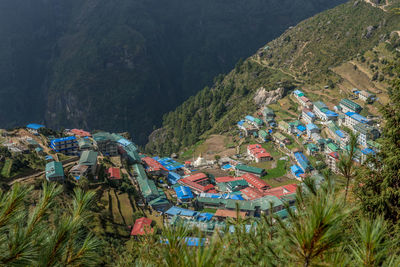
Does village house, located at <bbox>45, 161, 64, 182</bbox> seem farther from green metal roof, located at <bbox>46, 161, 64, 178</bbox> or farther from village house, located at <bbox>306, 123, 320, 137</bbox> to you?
village house, located at <bbox>306, 123, 320, 137</bbox>

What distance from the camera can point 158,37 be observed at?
516ft

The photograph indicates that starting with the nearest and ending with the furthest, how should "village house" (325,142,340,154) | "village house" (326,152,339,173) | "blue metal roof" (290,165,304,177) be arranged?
1. "village house" (326,152,339,173)
2. "blue metal roof" (290,165,304,177)
3. "village house" (325,142,340,154)

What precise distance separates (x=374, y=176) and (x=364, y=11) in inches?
3094

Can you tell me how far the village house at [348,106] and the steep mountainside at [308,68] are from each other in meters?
2.93

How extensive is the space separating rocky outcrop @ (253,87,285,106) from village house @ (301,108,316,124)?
976 cm

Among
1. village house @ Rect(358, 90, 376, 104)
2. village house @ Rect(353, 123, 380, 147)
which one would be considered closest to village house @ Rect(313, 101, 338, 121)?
village house @ Rect(358, 90, 376, 104)

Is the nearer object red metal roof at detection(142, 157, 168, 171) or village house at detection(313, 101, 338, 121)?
red metal roof at detection(142, 157, 168, 171)

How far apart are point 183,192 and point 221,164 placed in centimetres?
1283

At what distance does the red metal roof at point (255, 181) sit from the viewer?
1646 inches

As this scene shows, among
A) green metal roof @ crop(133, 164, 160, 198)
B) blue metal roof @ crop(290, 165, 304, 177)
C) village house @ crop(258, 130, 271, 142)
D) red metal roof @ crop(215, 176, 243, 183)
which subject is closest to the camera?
green metal roof @ crop(133, 164, 160, 198)

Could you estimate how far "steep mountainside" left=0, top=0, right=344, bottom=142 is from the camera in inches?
4833

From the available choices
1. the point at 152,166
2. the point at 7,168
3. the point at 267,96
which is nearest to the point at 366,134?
the point at 267,96

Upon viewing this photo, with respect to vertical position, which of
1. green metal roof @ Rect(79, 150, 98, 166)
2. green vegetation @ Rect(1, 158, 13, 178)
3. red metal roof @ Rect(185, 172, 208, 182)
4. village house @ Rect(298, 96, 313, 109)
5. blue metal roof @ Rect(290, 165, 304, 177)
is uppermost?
green vegetation @ Rect(1, 158, 13, 178)

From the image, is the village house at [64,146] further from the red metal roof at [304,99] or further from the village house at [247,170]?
the red metal roof at [304,99]
